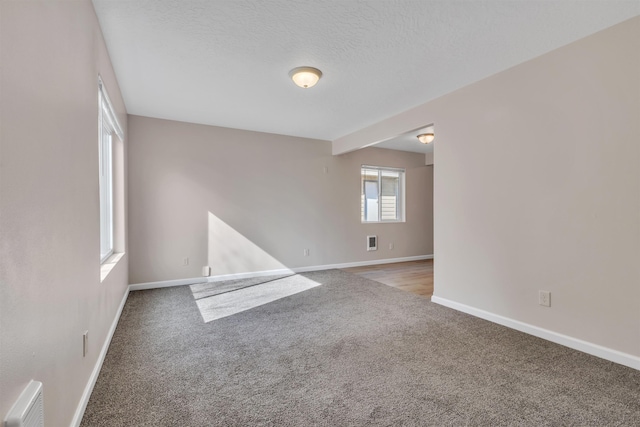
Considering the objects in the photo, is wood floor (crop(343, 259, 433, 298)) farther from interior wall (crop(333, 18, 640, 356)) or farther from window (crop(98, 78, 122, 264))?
window (crop(98, 78, 122, 264))

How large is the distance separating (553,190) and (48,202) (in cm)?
334

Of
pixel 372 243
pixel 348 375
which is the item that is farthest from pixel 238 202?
pixel 348 375

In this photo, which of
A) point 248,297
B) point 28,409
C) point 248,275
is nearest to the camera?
point 28,409

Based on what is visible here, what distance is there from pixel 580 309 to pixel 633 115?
147cm

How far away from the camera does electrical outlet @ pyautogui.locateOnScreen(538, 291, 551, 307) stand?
8.70ft

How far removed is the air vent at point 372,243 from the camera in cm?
632

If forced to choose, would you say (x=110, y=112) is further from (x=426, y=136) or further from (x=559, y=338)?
(x=559, y=338)

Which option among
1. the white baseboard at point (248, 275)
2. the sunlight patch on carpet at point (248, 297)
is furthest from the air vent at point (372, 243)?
the sunlight patch on carpet at point (248, 297)

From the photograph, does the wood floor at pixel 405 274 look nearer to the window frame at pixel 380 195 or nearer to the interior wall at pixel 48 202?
the window frame at pixel 380 195

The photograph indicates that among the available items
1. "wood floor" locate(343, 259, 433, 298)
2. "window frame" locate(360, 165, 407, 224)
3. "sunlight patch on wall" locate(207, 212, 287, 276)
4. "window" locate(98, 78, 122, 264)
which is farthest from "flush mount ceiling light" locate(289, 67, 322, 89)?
"window frame" locate(360, 165, 407, 224)

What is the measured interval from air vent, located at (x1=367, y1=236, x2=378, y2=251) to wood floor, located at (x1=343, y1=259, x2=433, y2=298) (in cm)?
37

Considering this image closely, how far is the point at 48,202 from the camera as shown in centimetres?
126

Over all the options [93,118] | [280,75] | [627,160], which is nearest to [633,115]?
[627,160]

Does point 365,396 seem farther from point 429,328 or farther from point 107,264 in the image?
point 107,264
